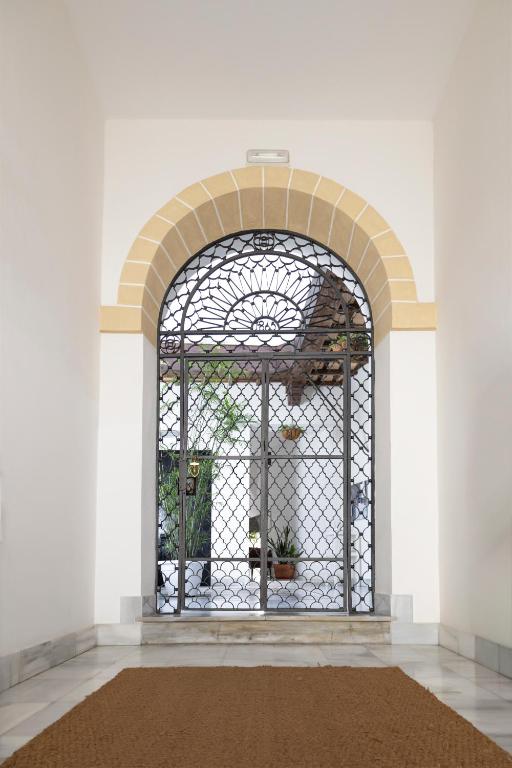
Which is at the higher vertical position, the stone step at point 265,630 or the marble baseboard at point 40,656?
the marble baseboard at point 40,656

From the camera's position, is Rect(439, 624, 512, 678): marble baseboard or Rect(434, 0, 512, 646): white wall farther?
Rect(434, 0, 512, 646): white wall

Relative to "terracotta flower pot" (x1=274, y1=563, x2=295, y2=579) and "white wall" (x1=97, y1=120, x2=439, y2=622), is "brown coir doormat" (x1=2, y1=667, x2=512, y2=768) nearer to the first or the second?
"white wall" (x1=97, y1=120, x2=439, y2=622)

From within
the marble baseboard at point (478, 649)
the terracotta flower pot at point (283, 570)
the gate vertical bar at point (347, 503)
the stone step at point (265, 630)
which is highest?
the gate vertical bar at point (347, 503)

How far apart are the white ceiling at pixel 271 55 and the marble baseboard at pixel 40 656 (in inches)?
140

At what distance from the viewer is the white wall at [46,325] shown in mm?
4086

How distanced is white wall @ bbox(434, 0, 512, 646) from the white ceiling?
0.28 m

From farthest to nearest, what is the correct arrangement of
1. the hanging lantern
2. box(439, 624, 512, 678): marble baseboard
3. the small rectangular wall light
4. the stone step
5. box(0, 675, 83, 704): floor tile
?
the hanging lantern
the small rectangular wall light
the stone step
box(439, 624, 512, 678): marble baseboard
box(0, 675, 83, 704): floor tile

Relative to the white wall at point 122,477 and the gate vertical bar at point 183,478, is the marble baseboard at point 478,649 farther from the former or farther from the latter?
the white wall at point 122,477

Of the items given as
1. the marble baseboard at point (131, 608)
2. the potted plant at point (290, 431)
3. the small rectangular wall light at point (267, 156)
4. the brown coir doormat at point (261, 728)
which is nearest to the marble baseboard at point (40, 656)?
the marble baseboard at point (131, 608)

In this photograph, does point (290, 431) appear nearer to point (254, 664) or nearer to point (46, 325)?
point (254, 664)

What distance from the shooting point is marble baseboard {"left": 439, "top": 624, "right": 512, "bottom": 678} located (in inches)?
173

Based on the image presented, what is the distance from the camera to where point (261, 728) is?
316 cm

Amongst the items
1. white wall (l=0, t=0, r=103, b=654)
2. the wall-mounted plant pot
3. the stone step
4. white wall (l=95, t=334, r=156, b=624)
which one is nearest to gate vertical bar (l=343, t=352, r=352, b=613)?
the stone step

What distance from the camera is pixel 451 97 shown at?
580 cm
